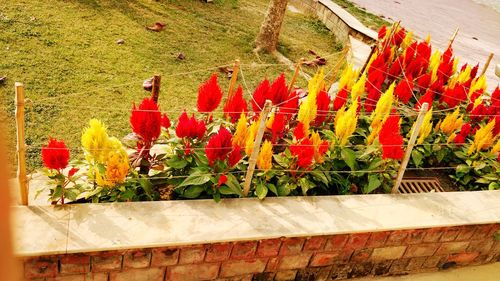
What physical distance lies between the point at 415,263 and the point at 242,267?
4.48 feet

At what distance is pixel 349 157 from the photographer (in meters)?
3.13

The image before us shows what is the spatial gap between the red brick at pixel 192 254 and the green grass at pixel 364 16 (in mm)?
7420

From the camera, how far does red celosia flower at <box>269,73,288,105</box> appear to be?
125 inches

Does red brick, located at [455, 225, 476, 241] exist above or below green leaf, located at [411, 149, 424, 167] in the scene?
below

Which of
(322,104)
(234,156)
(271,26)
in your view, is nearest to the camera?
(234,156)

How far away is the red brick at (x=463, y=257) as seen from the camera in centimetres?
321

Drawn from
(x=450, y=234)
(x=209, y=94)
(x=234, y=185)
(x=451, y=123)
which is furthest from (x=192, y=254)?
(x=451, y=123)

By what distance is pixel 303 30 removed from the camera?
7.95 metres

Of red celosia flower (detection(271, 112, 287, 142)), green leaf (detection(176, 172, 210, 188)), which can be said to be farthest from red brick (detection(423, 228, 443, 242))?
green leaf (detection(176, 172, 210, 188))

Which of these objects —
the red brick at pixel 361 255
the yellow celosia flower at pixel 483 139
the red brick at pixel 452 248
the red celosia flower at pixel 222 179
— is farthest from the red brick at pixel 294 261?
the yellow celosia flower at pixel 483 139

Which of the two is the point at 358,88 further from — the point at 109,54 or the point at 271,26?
the point at 109,54

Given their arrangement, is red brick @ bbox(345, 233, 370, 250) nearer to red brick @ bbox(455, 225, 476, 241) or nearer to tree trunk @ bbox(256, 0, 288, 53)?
red brick @ bbox(455, 225, 476, 241)

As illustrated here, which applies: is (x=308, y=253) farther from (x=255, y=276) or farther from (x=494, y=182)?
(x=494, y=182)

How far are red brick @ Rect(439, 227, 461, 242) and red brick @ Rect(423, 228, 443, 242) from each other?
0.12 ft
